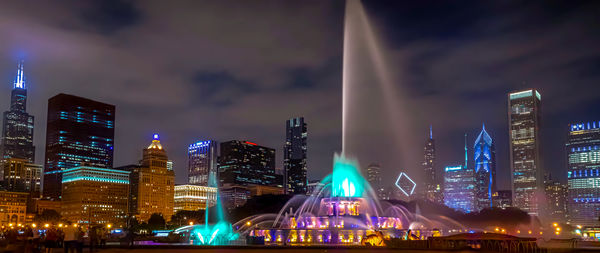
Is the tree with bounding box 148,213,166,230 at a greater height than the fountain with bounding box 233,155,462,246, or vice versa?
the fountain with bounding box 233,155,462,246

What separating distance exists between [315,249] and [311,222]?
28.7 meters

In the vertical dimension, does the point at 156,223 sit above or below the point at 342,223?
below

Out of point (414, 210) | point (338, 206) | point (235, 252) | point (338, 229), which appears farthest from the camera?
point (414, 210)

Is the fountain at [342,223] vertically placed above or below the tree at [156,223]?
above

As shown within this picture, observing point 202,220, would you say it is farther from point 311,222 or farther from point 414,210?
point 311,222

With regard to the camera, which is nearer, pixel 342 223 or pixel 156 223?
pixel 342 223

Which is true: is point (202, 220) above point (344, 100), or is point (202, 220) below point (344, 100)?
below

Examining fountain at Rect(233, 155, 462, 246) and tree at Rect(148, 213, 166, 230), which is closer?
fountain at Rect(233, 155, 462, 246)

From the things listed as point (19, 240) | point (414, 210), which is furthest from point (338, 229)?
point (414, 210)

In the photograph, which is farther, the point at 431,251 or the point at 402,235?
the point at 402,235

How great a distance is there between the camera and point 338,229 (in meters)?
60.8

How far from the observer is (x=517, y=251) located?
40375 mm

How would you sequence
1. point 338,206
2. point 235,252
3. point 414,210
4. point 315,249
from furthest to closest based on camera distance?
point 414,210, point 338,206, point 315,249, point 235,252

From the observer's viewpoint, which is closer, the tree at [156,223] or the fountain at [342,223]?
the fountain at [342,223]
